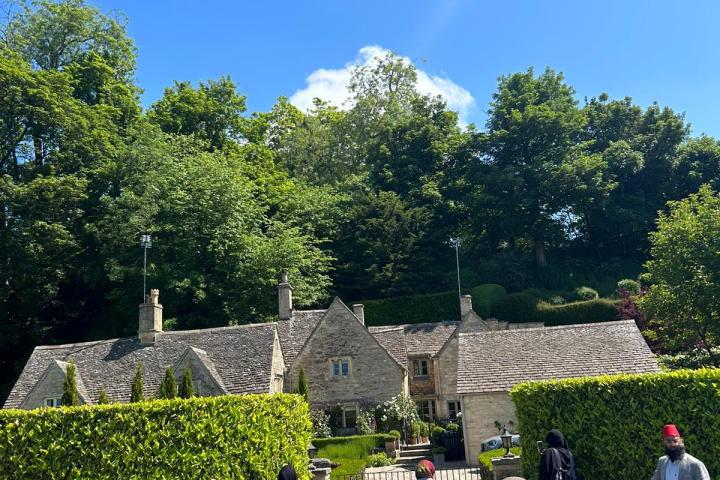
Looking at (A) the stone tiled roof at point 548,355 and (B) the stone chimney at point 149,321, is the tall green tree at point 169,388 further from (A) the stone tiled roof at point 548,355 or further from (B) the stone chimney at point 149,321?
(A) the stone tiled roof at point 548,355

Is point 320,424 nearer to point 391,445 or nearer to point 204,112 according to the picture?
point 391,445

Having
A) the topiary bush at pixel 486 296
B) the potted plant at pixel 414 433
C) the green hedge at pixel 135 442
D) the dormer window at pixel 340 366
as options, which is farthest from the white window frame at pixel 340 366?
the green hedge at pixel 135 442

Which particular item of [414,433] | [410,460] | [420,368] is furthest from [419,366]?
[410,460]

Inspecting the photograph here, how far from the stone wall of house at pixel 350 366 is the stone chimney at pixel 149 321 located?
7.87 m

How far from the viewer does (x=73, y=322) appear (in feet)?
168

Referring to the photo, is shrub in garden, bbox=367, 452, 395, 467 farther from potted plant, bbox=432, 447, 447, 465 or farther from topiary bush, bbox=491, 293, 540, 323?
topiary bush, bbox=491, 293, 540, 323

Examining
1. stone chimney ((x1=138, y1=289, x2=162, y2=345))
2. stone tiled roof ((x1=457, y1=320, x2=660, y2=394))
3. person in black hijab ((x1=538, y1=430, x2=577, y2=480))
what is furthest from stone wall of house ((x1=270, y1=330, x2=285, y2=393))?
person in black hijab ((x1=538, y1=430, x2=577, y2=480))

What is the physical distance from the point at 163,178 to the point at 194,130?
14.3 meters

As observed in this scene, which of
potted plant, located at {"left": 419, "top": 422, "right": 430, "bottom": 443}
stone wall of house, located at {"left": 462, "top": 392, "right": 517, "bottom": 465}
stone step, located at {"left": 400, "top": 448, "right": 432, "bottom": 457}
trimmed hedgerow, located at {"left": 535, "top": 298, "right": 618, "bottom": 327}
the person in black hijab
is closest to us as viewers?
the person in black hijab

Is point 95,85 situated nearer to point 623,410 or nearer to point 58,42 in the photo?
point 58,42

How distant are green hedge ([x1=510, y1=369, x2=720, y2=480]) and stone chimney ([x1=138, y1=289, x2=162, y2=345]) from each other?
25.1 m

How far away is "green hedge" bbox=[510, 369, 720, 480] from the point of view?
1483cm

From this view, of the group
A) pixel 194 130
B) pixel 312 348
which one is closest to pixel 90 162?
pixel 194 130

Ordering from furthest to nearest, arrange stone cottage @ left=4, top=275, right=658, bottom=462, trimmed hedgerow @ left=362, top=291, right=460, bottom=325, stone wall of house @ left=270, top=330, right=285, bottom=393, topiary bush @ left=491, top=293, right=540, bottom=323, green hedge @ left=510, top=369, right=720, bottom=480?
trimmed hedgerow @ left=362, top=291, right=460, bottom=325 → topiary bush @ left=491, top=293, right=540, bottom=323 → stone wall of house @ left=270, top=330, right=285, bottom=393 → stone cottage @ left=4, top=275, right=658, bottom=462 → green hedge @ left=510, top=369, right=720, bottom=480
